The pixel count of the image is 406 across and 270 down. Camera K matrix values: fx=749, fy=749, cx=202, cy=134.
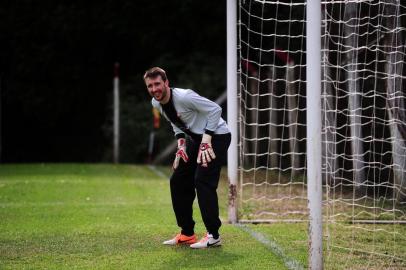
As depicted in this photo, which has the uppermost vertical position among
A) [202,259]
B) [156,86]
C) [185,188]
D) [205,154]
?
[156,86]

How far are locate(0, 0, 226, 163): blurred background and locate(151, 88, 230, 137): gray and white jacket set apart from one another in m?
15.9

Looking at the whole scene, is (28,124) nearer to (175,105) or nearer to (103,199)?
(103,199)

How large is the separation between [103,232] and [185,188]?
1.28 metres

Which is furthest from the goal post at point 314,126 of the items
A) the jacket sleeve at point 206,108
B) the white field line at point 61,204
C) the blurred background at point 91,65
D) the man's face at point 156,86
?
the blurred background at point 91,65

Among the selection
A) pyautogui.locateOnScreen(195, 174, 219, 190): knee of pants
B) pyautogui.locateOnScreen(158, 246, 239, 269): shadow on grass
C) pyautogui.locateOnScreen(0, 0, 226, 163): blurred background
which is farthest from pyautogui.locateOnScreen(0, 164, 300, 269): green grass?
pyautogui.locateOnScreen(0, 0, 226, 163): blurred background

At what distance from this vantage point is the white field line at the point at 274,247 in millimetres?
5992

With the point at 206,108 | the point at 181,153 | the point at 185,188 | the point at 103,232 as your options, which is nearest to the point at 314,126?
the point at 206,108

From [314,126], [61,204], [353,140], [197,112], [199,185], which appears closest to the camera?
[314,126]

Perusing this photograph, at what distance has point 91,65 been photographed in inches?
1033

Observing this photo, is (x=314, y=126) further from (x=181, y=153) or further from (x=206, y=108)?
(x=181, y=153)

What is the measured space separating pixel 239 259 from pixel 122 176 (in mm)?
9812

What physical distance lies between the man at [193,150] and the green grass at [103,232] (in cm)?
29

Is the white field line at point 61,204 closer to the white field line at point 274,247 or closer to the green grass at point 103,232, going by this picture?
the green grass at point 103,232

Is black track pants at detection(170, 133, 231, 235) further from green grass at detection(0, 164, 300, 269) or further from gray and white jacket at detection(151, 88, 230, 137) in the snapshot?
green grass at detection(0, 164, 300, 269)
